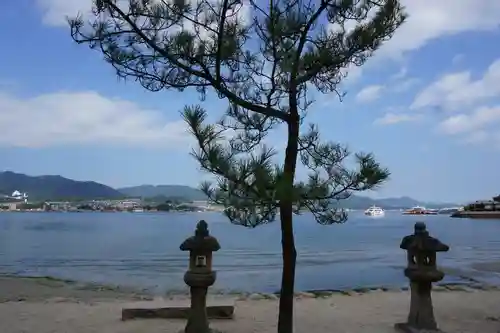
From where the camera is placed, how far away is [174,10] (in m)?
4.50

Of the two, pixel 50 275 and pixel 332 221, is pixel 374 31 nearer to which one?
pixel 332 221

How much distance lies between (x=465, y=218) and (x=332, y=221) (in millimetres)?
101747

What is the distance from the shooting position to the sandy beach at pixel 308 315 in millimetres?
6391

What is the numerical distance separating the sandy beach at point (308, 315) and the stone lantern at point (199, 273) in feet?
2.20

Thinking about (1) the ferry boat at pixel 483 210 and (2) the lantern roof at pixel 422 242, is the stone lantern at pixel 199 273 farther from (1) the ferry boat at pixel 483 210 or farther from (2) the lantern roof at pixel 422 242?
(1) the ferry boat at pixel 483 210

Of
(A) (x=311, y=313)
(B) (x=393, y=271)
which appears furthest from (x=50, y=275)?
(A) (x=311, y=313)

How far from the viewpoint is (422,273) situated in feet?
18.8

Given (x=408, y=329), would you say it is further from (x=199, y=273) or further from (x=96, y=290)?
(x=96, y=290)

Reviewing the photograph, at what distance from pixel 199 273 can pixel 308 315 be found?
8.40 ft

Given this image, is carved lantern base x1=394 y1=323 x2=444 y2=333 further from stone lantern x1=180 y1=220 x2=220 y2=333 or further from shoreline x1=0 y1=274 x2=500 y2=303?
shoreline x1=0 y1=274 x2=500 y2=303

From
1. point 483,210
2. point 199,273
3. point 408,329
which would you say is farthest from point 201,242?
point 483,210

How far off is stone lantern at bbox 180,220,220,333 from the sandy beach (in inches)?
26.4

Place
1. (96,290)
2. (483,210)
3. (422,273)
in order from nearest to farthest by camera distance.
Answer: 1. (422,273)
2. (96,290)
3. (483,210)

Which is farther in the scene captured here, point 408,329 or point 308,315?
point 308,315
